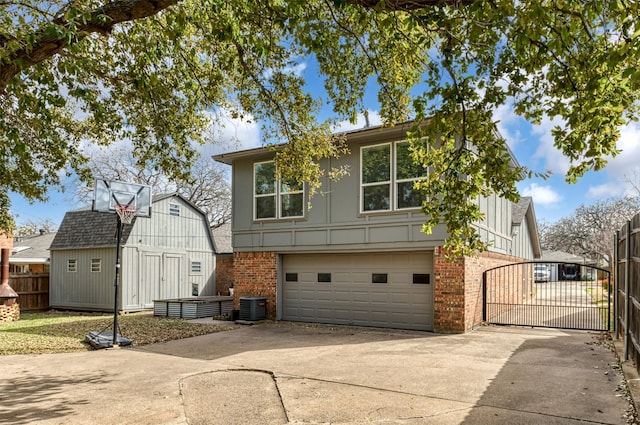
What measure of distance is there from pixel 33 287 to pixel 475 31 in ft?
68.3

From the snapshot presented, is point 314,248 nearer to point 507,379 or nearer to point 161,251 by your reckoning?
point 507,379

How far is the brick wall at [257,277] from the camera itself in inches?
557

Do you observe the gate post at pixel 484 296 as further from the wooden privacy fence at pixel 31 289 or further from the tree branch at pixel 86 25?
the wooden privacy fence at pixel 31 289

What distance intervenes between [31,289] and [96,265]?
358cm

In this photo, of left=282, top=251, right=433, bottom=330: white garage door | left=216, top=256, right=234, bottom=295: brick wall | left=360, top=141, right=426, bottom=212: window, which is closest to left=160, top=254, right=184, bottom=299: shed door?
left=216, top=256, right=234, bottom=295: brick wall

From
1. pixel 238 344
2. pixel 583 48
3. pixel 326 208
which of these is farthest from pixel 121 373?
pixel 583 48

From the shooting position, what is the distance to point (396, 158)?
12.2 m

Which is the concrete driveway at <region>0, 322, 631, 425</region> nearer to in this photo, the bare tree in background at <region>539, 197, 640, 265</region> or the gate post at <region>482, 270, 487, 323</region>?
the gate post at <region>482, 270, 487, 323</region>

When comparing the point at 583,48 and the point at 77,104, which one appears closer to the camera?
the point at 583,48

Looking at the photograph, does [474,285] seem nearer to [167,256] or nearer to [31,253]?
[167,256]

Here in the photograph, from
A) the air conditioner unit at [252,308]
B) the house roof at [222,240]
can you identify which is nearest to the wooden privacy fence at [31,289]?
the house roof at [222,240]

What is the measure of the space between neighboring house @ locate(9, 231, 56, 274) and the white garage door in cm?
1526

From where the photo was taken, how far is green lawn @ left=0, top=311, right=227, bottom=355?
10297 millimetres

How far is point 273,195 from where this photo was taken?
14164 mm
